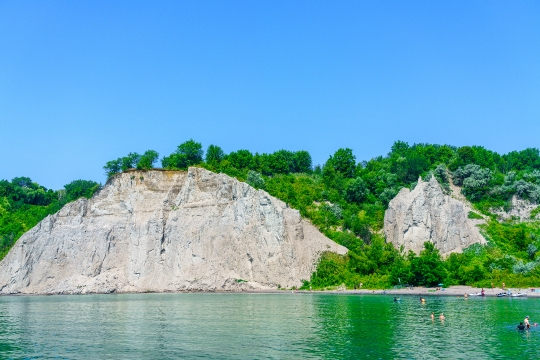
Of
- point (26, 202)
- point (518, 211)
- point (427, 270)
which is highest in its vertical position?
point (26, 202)

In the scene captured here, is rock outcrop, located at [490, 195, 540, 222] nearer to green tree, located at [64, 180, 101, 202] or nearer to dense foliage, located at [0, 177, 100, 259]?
dense foliage, located at [0, 177, 100, 259]

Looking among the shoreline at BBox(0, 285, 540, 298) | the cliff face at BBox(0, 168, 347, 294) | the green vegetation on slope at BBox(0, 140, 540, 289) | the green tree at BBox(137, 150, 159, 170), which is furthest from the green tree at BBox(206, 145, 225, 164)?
the shoreline at BBox(0, 285, 540, 298)

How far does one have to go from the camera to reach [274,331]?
31.5 metres

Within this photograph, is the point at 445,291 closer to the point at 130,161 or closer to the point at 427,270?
the point at 427,270

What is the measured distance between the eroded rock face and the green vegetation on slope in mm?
1784

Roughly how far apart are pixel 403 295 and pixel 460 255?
41.9 feet

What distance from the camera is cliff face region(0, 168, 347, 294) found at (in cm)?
6906

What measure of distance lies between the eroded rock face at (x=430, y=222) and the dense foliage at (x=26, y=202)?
46018 mm

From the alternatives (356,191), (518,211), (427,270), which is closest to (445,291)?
(427,270)

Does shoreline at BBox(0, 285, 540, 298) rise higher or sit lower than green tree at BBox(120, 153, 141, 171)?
lower

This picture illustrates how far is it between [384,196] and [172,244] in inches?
1299

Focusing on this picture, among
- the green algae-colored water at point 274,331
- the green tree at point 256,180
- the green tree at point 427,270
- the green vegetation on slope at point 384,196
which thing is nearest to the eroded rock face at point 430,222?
the green vegetation on slope at point 384,196

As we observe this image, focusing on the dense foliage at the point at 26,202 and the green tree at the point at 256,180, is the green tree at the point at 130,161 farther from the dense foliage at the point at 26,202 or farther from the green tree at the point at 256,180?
the green tree at the point at 256,180

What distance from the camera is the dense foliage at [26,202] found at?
8488 centimetres
